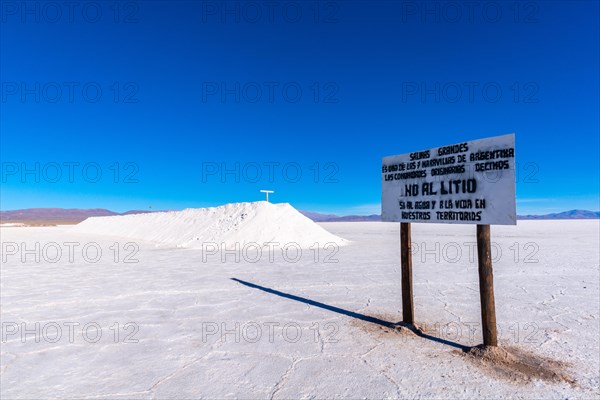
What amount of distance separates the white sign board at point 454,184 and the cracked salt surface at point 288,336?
1.71 metres

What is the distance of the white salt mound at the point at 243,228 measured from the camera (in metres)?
16.4

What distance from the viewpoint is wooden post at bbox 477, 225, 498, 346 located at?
3.86 meters

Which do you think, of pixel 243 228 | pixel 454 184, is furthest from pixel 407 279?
pixel 243 228

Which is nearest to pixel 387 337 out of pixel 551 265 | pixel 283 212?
pixel 551 265

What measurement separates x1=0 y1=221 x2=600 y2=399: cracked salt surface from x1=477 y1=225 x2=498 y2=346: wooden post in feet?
1.42

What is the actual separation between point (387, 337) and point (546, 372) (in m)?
1.76

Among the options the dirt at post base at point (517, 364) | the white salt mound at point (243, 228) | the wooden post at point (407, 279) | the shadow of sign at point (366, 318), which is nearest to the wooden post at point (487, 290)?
the dirt at post base at point (517, 364)

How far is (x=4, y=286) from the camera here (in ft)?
25.0

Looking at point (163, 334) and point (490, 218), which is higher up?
point (490, 218)

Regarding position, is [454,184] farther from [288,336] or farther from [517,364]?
[288,336]

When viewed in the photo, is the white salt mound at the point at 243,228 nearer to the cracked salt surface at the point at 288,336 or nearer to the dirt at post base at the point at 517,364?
the cracked salt surface at the point at 288,336

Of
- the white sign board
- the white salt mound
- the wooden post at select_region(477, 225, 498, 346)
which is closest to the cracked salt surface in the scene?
the wooden post at select_region(477, 225, 498, 346)

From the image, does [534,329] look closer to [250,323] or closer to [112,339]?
[250,323]

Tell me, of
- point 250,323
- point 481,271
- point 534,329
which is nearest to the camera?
point 481,271
